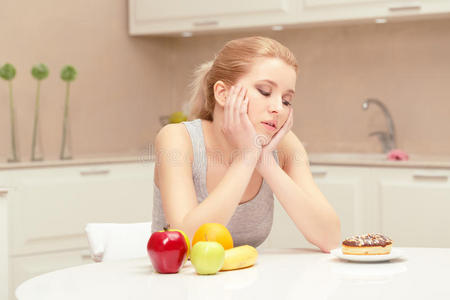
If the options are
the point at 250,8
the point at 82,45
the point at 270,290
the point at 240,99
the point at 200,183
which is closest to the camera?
the point at 270,290

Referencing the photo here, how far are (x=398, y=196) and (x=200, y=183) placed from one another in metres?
1.89

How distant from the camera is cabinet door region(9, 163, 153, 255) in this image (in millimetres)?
3588

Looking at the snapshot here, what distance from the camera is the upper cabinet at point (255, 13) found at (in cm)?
375

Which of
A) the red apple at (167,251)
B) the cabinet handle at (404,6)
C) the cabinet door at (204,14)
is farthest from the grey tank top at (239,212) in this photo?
the cabinet door at (204,14)

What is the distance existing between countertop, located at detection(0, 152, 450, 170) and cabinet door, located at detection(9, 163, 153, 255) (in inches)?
1.2

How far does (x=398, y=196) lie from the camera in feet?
11.8

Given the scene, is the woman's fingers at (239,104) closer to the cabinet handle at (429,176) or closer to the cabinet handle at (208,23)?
the cabinet handle at (429,176)

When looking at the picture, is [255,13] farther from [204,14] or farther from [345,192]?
[345,192]

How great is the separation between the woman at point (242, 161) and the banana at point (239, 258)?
20 cm

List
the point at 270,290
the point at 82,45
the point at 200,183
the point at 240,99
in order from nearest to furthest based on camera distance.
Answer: the point at 270,290 → the point at 240,99 → the point at 200,183 → the point at 82,45

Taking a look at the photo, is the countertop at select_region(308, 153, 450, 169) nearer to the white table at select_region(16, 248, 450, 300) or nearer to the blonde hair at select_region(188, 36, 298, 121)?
the blonde hair at select_region(188, 36, 298, 121)

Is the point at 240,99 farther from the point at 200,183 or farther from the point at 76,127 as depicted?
the point at 76,127

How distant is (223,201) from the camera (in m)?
1.73

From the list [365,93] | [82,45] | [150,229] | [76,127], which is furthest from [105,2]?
[150,229]
